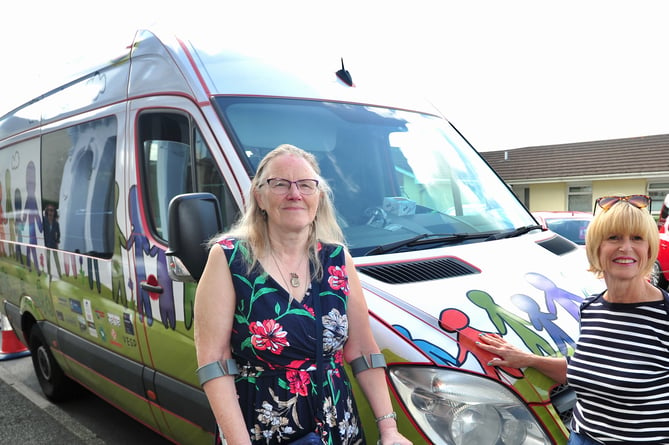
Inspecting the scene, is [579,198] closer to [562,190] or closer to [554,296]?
[562,190]

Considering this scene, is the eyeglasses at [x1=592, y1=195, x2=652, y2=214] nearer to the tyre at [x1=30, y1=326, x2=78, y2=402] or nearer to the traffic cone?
the tyre at [x1=30, y1=326, x2=78, y2=402]

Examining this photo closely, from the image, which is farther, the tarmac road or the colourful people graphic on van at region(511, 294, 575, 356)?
the tarmac road

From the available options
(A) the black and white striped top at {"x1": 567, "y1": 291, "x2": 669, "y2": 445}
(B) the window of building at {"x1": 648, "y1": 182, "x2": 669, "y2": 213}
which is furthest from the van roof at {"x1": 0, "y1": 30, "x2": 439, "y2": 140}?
(B) the window of building at {"x1": 648, "y1": 182, "x2": 669, "y2": 213}

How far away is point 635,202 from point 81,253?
10.9ft

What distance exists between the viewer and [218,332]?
175cm

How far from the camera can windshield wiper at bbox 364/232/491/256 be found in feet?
8.38

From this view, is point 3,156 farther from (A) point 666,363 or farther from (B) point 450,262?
(A) point 666,363

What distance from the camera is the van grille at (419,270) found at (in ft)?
7.60

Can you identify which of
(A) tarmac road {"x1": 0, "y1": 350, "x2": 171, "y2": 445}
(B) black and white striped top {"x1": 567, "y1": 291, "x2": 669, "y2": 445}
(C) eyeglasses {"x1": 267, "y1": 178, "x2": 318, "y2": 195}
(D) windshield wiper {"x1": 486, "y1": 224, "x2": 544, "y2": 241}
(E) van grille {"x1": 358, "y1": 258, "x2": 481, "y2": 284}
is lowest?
(A) tarmac road {"x1": 0, "y1": 350, "x2": 171, "y2": 445}

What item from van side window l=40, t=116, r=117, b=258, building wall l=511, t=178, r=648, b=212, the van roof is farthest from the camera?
building wall l=511, t=178, r=648, b=212

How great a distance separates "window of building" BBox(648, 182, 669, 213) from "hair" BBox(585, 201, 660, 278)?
2434cm

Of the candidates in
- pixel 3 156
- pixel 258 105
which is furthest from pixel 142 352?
pixel 3 156

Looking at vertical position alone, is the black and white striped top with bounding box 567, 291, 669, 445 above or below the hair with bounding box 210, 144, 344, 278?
below

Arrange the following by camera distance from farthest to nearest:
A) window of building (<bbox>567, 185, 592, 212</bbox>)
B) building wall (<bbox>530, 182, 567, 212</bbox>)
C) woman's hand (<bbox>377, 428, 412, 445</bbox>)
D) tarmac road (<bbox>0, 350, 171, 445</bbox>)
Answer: building wall (<bbox>530, 182, 567, 212</bbox>) → window of building (<bbox>567, 185, 592, 212</bbox>) → tarmac road (<bbox>0, 350, 171, 445</bbox>) → woman's hand (<bbox>377, 428, 412, 445</bbox>)
